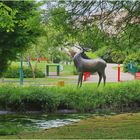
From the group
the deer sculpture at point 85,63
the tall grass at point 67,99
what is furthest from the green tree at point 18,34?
the deer sculpture at point 85,63

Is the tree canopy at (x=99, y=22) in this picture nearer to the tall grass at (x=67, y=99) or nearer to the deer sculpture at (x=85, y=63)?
the tall grass at (x=67, y=99)

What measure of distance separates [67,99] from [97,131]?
654 centimetres

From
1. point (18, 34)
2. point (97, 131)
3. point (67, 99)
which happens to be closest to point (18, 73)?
point (67, 99)

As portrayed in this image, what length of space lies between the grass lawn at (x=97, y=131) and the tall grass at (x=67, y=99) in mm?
3372

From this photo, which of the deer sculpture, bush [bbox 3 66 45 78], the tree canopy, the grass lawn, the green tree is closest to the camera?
the grass lawn

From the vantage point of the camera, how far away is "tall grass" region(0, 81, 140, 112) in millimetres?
17000

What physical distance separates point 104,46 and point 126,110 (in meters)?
→ 7.25

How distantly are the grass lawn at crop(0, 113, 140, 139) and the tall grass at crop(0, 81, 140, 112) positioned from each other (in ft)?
11.1

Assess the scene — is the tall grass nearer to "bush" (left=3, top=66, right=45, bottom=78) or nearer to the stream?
the stream

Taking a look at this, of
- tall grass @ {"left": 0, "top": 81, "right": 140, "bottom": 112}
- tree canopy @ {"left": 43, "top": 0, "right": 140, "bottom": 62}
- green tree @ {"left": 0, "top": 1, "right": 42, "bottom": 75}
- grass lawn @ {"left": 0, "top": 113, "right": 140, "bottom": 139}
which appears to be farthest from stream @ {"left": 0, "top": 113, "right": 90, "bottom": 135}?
tree canopy @ {"left": 43, "top": 0, "right": 140, "bottom": 62}

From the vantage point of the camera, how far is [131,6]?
10680 mm

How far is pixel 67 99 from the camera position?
17281 millimetres

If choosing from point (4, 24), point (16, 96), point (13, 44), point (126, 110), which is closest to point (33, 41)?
point (13, 44)

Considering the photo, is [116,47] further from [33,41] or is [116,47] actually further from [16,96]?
[16,96]
